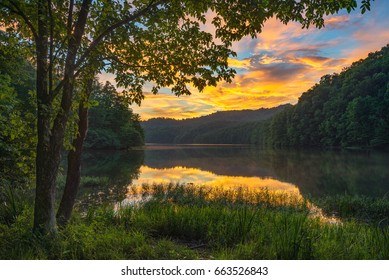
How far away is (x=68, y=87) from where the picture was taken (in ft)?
25.9

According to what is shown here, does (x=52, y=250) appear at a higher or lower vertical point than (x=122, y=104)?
lower

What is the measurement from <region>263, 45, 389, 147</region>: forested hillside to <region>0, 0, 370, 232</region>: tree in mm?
79033

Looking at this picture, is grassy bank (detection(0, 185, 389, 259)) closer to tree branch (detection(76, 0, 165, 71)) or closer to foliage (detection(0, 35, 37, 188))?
foliage (detection(0, 35, 37, 188))

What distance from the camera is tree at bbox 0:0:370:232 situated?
727cm

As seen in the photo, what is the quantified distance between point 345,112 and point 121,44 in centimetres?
9491

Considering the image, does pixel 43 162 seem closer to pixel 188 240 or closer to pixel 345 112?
pixel 188 240

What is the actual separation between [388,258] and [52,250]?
23.4 feet

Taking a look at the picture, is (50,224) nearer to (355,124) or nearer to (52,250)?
(52,250)

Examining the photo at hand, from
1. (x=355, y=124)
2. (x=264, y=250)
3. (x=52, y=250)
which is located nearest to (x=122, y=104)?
(x=52, y=250)

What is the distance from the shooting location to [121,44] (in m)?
8.91

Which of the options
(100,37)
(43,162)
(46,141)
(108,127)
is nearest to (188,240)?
(43,162)

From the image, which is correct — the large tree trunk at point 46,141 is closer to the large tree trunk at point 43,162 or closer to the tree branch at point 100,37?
the large tree trunk at point 43,162

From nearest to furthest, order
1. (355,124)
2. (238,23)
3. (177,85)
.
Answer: (238,23)
(177,85)
(355,124)

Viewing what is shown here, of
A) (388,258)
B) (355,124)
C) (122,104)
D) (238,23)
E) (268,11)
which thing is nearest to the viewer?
(388,258)
